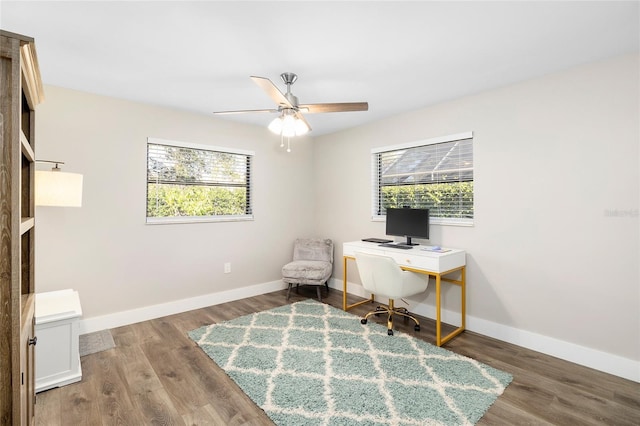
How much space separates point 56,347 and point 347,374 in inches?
82.4

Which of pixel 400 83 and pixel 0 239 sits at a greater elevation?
pixel 400 83

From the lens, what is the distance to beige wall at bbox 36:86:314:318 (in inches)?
116

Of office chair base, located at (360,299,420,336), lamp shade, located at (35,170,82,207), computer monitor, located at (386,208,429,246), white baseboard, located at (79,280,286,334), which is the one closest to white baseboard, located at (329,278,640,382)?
office chair base, located at (360,299,420,336)

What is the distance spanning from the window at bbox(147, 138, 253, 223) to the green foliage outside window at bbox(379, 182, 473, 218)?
199 cm

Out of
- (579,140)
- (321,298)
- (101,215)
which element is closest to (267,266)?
(321,298)

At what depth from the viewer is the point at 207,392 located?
216cm

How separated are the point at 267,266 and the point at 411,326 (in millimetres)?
2137

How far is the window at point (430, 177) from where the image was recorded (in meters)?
3.29

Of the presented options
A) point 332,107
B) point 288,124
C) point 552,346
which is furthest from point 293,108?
point 552,346

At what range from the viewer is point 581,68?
2516 mm

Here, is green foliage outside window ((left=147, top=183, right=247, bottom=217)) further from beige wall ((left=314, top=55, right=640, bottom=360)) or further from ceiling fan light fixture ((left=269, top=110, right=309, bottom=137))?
beige wall ((left=314, top=55, right=640, bottom=360))

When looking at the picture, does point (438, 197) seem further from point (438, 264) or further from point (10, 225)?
point (10, 225)

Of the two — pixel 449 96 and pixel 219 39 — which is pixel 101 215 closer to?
pixel 219 39

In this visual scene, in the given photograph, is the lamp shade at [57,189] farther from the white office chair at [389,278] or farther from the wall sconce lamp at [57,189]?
the white office chair at [389,278]
